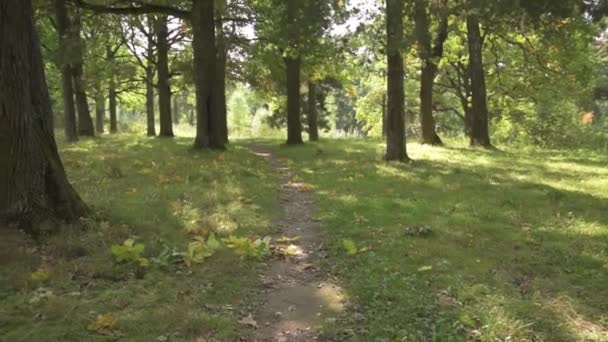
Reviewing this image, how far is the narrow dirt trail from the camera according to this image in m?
5.55

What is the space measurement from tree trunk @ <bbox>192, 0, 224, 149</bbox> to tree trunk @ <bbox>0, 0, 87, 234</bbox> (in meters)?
10.5

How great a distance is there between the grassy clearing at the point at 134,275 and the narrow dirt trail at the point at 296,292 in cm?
26

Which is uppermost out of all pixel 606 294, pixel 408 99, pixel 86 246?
pixel 408 99

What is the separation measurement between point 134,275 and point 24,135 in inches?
101

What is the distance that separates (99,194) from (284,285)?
16.9ft

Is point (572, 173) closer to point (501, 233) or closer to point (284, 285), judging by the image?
point (501, 233)

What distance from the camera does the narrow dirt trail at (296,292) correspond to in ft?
18.2

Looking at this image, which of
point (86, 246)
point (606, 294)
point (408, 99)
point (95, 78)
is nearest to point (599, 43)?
point (408, 99)

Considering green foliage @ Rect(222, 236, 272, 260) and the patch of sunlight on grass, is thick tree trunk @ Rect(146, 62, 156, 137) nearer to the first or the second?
green foliage @ Rect(222, 236, 272, 260)

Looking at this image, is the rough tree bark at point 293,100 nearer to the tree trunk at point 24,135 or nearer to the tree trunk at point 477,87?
the tree trunk at point 477,87

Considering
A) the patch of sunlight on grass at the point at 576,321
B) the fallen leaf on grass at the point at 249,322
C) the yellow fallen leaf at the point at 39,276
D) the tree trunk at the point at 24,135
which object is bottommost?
the patch of sunlight on grass at the point at 576,321

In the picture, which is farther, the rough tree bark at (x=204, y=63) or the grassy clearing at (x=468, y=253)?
the rough tree bark at (x=204, y=63)

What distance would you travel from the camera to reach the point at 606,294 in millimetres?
6359

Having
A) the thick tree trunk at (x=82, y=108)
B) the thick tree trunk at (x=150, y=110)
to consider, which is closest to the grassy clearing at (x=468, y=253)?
the thick tree trunk at (x=82, y=108)
